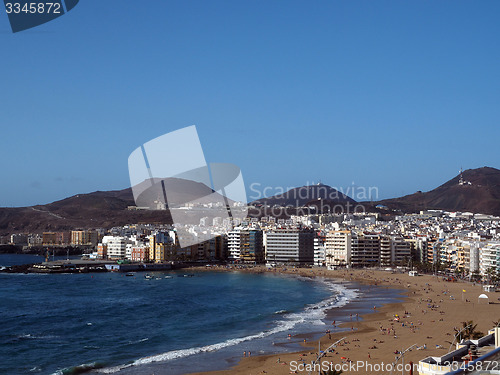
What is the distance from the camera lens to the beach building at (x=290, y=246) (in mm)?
43750

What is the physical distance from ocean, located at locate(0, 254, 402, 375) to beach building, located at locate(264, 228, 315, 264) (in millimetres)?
11758

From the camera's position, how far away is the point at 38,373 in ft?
38.3

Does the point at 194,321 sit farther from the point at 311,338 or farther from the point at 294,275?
the point at 294,275

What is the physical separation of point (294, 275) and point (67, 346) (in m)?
22.5

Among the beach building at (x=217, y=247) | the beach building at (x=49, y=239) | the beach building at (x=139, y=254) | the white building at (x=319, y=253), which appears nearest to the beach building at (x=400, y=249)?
the white building at (x=319, y=253)

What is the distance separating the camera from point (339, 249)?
3969 cm

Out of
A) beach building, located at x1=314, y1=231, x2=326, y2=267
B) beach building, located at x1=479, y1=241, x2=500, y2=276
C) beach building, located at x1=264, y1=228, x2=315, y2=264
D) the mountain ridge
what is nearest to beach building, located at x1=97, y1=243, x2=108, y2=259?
beach building, located at x1=264, y1=228, x2=315, y2=264

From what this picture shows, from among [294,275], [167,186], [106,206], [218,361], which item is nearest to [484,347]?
[218,361]

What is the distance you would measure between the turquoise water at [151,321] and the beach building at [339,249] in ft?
26.4

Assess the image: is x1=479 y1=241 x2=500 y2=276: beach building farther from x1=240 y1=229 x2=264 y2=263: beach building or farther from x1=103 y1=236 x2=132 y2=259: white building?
x1=103 y1=236 x2=132 y2=259: white building

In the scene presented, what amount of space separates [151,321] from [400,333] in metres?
7.86

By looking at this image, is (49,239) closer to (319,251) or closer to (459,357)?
(319,251)

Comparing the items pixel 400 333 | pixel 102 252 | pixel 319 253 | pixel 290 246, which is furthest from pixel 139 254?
pixel 400 333

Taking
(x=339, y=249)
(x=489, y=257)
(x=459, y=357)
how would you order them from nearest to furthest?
(x=459, y=357)
(x=489, y=257)
(x=339, y=249)
